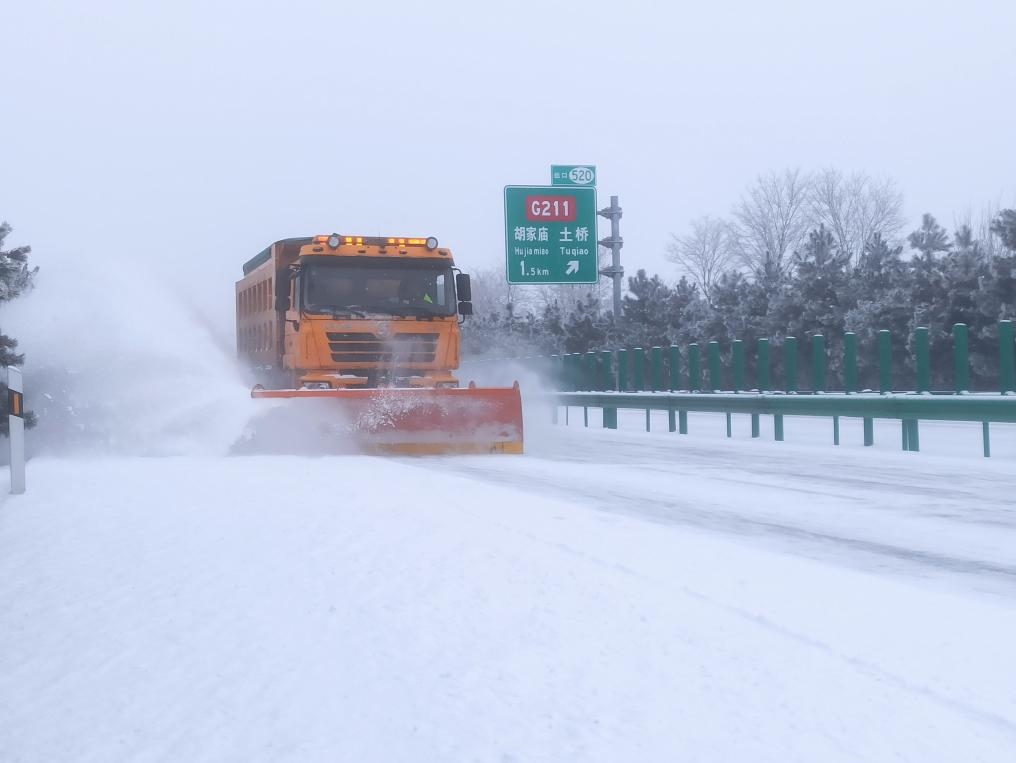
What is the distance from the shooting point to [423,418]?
13055 mm

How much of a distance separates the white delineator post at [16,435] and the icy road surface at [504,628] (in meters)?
1.03

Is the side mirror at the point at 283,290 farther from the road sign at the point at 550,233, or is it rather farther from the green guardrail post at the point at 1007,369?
the green guardrail post at the point at 1007,369

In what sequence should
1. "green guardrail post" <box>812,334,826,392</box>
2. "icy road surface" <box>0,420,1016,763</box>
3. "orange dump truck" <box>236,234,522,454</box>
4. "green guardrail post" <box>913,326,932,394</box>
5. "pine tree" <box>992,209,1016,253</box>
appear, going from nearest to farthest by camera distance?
"icy road surface" <box>0,420,1016,763</box> → "orange dump truck" <box>236,234,522,454</box> → "green guardrail post" <box>913,326,932,394</box> → "green guardrail post" <box>812,334,826,392</box> → "pine tree" <box>992,209,1016,253</box>

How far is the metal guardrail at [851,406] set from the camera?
11.9 metres

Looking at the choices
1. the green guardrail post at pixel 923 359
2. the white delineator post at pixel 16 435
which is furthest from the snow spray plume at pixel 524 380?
the white delineator post at pixel 16 435

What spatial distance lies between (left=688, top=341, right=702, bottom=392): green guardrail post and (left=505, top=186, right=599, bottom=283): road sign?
267 centimetres

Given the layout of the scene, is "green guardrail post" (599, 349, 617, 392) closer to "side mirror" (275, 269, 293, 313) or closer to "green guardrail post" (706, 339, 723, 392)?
"green guardrail post" (706, 339, 723, 392)

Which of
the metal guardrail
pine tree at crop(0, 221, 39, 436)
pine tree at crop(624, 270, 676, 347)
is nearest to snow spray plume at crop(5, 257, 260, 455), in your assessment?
pine tree at crop(0, 221, 39, 436)

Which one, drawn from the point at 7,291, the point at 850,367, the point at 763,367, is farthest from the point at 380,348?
the point at 850,367

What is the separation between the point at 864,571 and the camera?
541 centimetres

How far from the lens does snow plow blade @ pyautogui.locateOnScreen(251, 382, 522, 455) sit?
12828mm

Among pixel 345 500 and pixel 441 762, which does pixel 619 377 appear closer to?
pixel 345 500

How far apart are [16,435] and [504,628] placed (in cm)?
612

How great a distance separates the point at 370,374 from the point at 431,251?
5.71 ft
